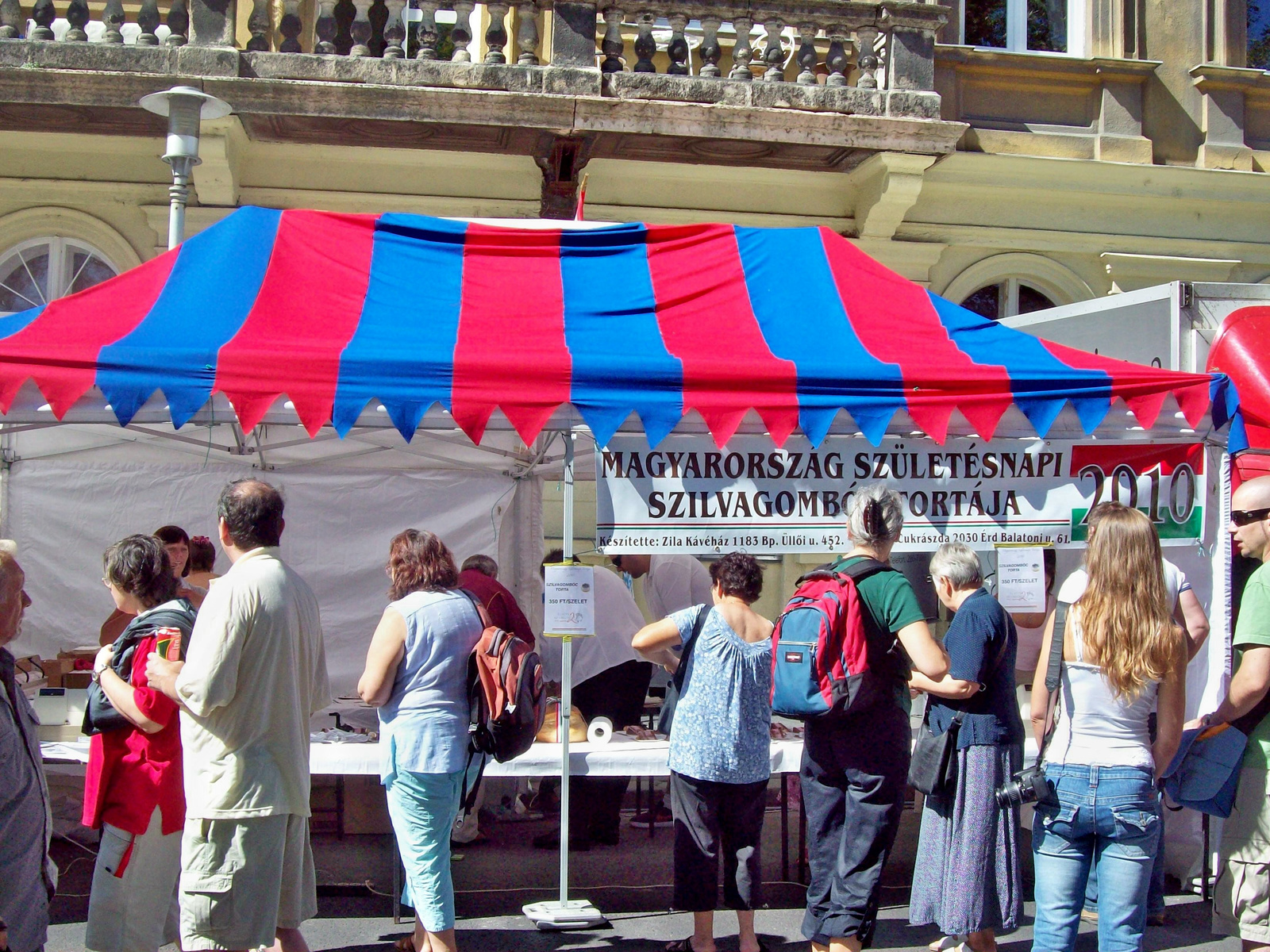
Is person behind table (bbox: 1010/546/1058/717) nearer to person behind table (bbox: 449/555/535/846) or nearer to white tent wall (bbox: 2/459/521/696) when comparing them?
person behind table (bbox: 449/555/535/846)

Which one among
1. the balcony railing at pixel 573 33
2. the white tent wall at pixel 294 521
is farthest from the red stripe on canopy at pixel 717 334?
the balcony railing at pixel 573 33

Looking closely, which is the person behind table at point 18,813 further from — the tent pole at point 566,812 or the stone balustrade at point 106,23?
the stone balustrade at point 106,23

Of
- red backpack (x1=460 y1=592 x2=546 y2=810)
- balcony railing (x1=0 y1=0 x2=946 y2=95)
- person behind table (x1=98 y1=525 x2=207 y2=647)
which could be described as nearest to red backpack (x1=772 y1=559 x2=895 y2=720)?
red backpack (x1=460 y1=592 x2=546 y2=810)

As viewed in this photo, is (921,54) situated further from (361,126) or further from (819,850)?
(819,850)

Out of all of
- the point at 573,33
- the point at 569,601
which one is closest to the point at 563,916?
the point at 569,601

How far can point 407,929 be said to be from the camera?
497cm

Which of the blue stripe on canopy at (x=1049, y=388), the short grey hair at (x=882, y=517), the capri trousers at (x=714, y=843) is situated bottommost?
the capri trousers at (x=714, y=843)

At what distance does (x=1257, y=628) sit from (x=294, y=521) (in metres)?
5.92

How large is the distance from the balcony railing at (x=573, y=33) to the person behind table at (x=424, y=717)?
5.79 m

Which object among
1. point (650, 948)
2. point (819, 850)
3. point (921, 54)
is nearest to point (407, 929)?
point (650, 948)

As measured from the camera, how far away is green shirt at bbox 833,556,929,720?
398 cm

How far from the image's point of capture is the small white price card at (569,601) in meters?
4.82

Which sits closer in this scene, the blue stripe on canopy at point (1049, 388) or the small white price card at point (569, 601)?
the small white price card at point (569, 601)

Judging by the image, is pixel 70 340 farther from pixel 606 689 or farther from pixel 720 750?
pixel 606 689
